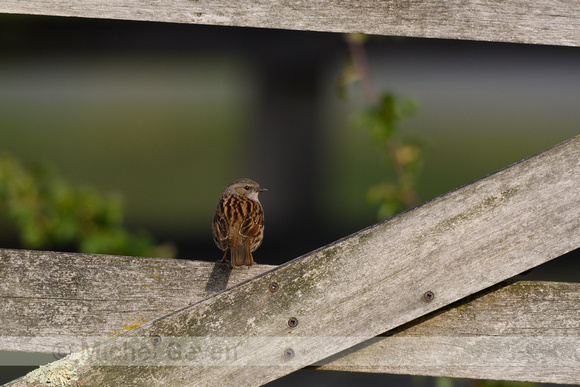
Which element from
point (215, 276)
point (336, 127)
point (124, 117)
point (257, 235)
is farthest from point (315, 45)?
point (124, 117)

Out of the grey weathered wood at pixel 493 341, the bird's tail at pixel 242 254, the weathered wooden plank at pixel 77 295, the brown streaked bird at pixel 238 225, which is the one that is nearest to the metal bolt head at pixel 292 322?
the grey weathered wood at pixel 493 341

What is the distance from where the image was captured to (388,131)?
363 cm

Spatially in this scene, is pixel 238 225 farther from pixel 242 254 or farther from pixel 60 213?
pixel 60 213

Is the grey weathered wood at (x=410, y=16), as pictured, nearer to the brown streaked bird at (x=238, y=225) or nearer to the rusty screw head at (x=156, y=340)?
the rusty screw head at (x=156, y=340)

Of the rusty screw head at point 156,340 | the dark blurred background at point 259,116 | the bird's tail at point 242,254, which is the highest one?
the dark blurred background at point 259,116

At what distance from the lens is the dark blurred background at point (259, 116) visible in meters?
4.65

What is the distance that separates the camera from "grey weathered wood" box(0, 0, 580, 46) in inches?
72.9

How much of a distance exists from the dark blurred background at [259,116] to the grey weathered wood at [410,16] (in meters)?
1.78

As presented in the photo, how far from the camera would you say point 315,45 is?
173 inches

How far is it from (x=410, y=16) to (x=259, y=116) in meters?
3.09

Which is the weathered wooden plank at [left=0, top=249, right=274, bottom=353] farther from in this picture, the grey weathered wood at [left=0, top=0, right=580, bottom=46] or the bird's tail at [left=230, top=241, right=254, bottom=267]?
the grey weathered wood at [left=0, top=0, right=580, bottom=46]

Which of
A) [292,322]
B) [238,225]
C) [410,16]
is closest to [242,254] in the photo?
[238,225]

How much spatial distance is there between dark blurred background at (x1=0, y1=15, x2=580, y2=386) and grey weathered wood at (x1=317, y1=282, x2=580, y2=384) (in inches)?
47.3

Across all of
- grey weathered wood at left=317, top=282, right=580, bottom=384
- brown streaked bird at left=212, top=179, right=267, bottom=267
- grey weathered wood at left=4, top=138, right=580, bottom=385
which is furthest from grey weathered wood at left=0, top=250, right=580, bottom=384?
brown streaked bird at left=212, top=179, right=267, bottom=267
